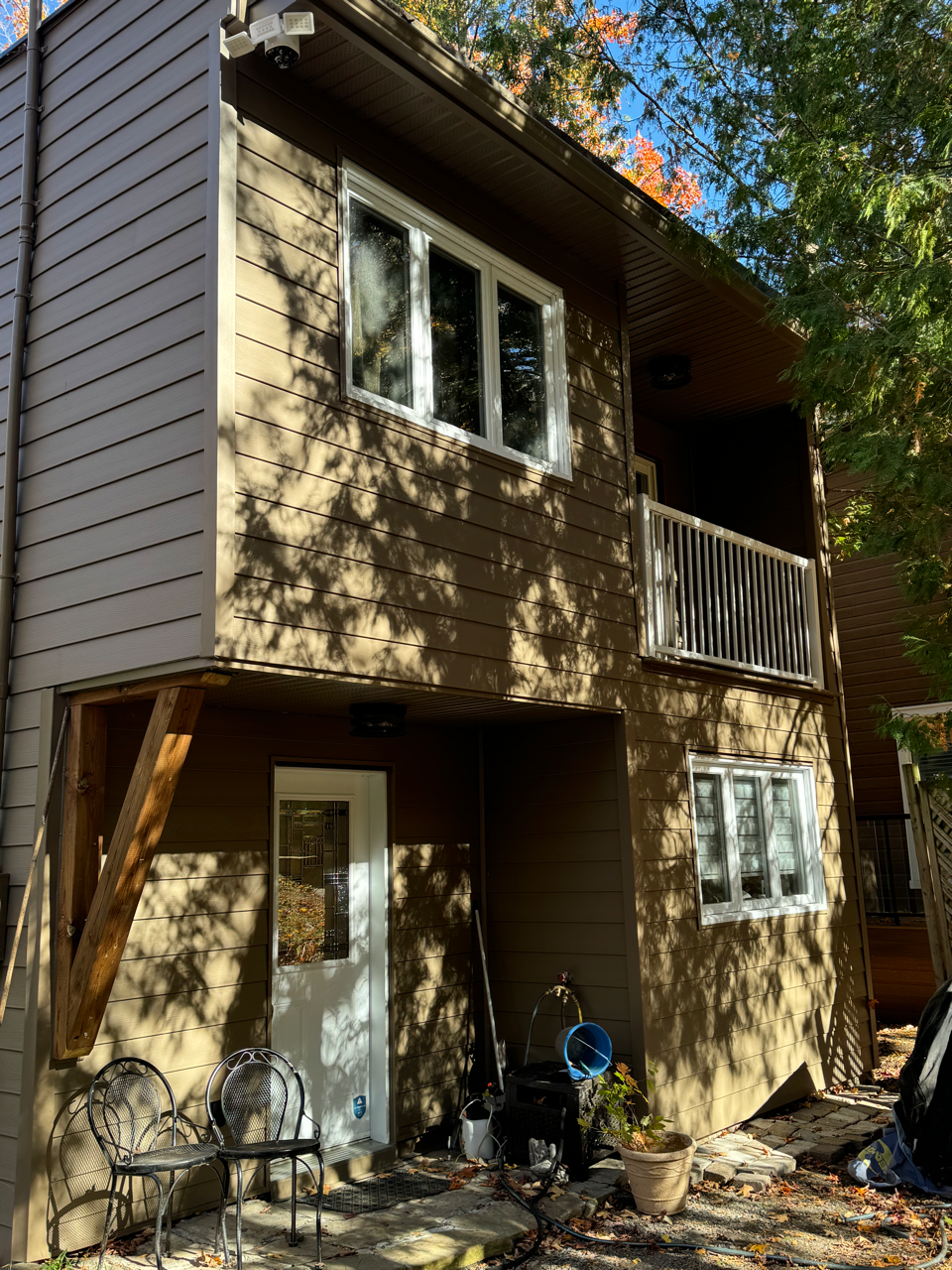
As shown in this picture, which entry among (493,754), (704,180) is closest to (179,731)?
(493,754)

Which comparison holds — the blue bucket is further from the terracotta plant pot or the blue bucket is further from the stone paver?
the stone paver

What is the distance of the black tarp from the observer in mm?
5727

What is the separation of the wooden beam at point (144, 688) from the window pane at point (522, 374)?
249 centimetres

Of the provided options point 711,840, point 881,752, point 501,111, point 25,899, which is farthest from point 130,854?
point 881,752

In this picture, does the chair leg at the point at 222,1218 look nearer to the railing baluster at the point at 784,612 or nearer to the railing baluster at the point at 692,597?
the railing baluster at the point at 692,597

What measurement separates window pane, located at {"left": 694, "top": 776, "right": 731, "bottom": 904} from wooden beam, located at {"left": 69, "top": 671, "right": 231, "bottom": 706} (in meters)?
3.86

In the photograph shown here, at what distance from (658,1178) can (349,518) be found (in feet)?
11.9

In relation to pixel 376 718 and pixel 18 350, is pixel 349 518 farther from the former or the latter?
pixel 18 350

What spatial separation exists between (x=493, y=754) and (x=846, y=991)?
3.71 meters

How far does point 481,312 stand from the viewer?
19.5 feet

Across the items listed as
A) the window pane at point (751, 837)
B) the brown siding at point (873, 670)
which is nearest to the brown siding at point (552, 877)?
the window pane at point (751, 837)

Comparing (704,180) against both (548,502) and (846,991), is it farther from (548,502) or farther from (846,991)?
(846,991)

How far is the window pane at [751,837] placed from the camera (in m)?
7.59

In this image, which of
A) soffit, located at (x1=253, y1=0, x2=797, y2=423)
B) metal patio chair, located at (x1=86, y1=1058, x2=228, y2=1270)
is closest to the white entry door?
metal patio chair, located at (x1=86, y1=1058, x2=228, y2=1270)
